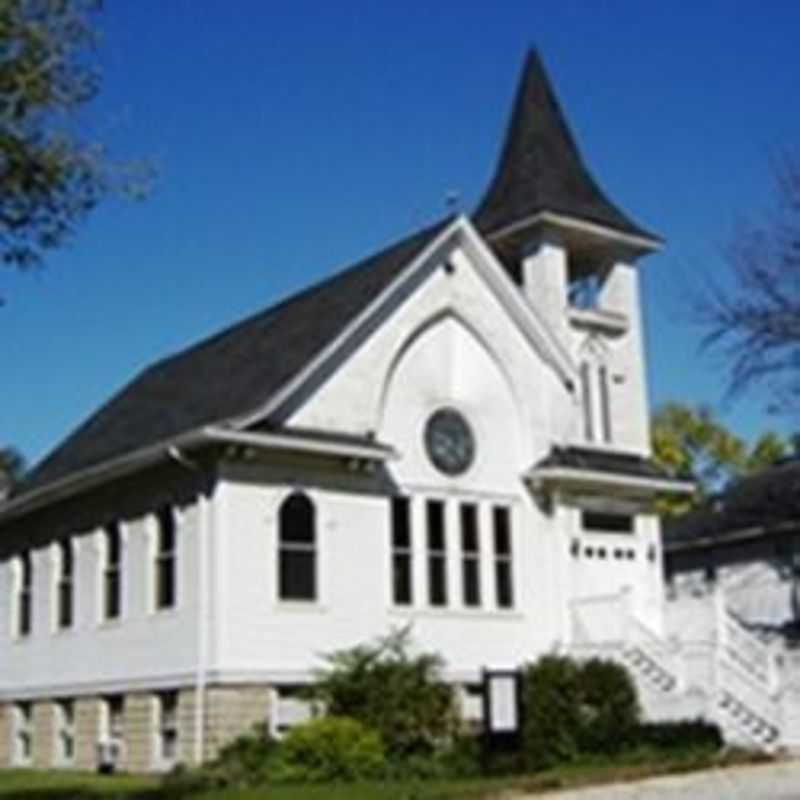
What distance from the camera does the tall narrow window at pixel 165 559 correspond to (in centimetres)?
2628

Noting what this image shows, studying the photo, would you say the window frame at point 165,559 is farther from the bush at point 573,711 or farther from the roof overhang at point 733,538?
the roof overhang at point 733,538

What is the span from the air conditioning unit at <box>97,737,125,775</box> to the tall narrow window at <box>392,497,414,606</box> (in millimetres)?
5884

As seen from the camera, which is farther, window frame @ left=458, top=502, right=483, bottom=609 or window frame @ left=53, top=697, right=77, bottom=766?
window frame @ left=53, top=697, right=77, bottom=766

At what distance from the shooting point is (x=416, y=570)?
27.4 m

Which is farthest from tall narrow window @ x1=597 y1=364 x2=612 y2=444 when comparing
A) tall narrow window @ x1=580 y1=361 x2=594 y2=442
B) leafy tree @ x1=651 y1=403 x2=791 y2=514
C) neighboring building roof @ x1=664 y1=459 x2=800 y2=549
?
leafy tree @ x1=651 y1=403 x2=791 y2=514

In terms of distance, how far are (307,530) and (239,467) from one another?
1.79 m

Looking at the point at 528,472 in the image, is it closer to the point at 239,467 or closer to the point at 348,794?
the point at 239,467

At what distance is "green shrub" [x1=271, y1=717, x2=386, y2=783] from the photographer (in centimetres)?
2105

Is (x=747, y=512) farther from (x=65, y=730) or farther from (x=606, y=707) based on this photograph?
(x=65, y=730)

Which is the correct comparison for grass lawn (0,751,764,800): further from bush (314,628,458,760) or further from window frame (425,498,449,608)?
window frame (425,498,449,608)

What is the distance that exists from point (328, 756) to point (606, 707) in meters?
5.46

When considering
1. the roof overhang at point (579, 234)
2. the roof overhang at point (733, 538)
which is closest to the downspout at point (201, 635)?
the roof overhang at point (579, 234)

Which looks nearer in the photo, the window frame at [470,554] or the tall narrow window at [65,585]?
the window frame at [470,554]

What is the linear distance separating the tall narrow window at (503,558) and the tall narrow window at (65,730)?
883 cm
